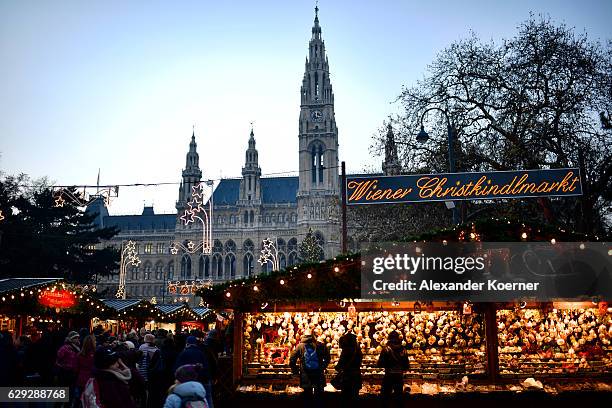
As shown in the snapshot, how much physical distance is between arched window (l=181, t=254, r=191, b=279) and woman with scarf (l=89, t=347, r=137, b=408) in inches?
2614

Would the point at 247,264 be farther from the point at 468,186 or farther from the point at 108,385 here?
the point at 108,385

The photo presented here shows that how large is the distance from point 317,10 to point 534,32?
6619 cm

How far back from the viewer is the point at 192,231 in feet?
235

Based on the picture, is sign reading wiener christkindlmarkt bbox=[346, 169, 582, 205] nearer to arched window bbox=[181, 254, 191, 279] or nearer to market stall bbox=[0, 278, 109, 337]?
market stall bbox=[0, 278, 109, 337]

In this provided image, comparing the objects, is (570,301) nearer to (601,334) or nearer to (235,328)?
(601,334)

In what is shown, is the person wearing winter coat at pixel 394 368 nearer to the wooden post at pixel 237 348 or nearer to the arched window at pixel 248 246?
the wooden post at pixel 237 348

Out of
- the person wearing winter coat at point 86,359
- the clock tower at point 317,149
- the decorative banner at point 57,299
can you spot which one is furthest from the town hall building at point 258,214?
the person wearing winter coat at point 86,359

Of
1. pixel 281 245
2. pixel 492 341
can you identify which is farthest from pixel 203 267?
pixel 492 341

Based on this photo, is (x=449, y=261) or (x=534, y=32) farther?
(x=534, y=32)

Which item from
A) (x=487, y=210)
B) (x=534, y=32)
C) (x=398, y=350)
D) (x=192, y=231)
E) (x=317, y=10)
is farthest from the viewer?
(x=317, y=10)

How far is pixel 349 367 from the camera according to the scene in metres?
8.75

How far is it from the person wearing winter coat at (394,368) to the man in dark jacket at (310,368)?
0.95 m

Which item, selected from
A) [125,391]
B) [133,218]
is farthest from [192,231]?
[125,391]

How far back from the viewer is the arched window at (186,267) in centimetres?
6988
